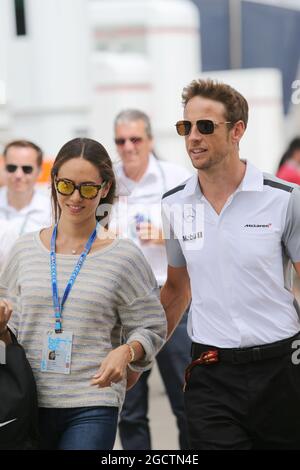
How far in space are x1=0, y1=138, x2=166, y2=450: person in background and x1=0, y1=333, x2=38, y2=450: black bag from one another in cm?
8

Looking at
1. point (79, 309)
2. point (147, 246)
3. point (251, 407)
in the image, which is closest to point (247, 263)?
point (251, 407)

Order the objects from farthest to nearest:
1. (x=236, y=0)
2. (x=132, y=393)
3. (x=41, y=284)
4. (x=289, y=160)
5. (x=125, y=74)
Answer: (x=236, y=0) → (x=125, y=74) → (x=289, y=160) → (x=132, y=393) → (x=41, y=284)

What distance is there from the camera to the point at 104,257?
3.85m

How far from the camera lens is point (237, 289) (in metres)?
3.95

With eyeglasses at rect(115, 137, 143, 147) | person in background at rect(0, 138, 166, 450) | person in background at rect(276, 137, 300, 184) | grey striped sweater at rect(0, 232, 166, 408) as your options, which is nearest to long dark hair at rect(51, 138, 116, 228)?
person in background at rect(0, 138, 166, 450)

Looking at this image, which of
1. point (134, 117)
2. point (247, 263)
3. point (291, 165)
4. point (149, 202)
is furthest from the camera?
point (291, 165)

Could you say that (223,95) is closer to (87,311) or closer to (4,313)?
(87,311)

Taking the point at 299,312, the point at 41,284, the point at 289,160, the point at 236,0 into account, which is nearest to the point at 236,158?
the point at 299,312

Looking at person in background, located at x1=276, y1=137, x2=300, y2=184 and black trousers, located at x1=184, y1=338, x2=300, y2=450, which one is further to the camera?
person in background, located at x1=276, y1=137, x2=300, y2=184

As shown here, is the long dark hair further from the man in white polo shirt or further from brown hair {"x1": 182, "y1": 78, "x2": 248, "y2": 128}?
brown hair {"x1": 182, "y1": 78, "x2": 248, "y2": 128}

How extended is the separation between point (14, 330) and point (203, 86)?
3.65 feet

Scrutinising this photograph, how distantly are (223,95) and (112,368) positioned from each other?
3.72ft

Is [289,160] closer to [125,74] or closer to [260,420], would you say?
[125,74]

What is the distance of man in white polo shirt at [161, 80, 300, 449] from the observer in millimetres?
3943
